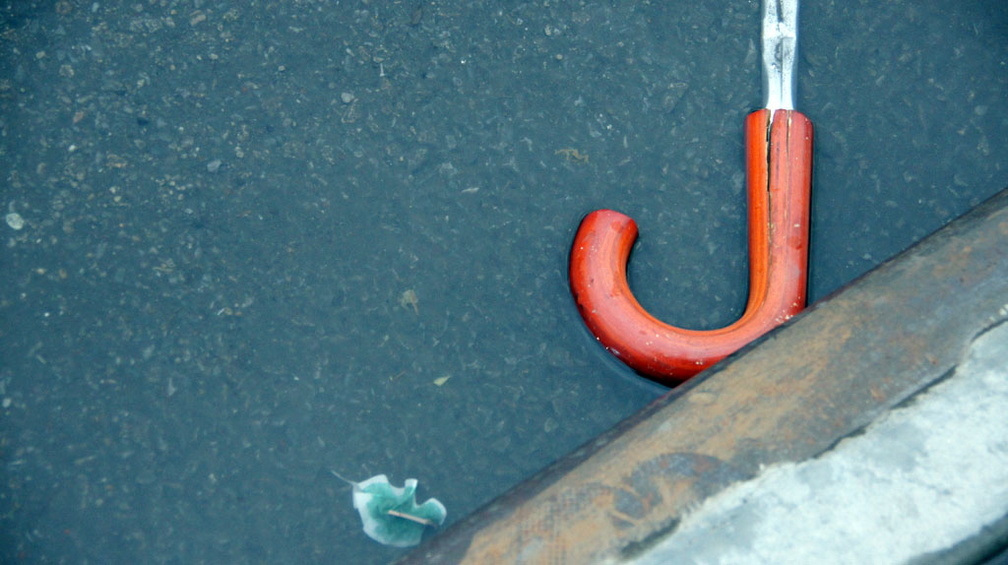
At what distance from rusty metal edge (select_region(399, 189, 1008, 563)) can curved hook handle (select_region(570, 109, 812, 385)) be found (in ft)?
0.66

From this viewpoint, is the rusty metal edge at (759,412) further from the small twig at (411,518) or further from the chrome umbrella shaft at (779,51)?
the chrome umbrella shaft at (779,51)

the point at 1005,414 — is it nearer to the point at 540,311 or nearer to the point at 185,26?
the point at 540,311

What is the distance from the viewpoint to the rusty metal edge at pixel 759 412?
149 centimetres

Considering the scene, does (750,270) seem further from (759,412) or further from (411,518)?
(411,518)

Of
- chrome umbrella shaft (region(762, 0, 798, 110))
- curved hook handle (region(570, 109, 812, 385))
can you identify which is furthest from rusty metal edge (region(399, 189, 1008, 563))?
chrome umbrella shaft (region(762, 0, 798, 110))

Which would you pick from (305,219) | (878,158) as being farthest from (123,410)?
(878,158)

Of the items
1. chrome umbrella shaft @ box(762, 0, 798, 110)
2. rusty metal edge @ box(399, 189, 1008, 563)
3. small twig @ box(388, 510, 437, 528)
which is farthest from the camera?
chrome umbrella shaft @ box(762, 0, 798, 110)

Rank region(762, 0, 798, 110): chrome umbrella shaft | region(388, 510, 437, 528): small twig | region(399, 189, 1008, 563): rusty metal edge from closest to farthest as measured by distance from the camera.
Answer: region(399, 189, 1008, 563): rusty metal edge
region(388, 510, 437, 528): small twig
region(762, 0, 798, 110): chrome umbrella shaft

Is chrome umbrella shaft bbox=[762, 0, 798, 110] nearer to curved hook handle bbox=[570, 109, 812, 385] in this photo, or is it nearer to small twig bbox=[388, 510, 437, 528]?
curved hook handle bbox=[570, 109, 812, 385]

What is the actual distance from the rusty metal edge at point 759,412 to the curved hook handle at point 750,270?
20cm

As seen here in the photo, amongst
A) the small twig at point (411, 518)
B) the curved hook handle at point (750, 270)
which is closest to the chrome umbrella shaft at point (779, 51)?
the curved hook handle at point (750, 270)

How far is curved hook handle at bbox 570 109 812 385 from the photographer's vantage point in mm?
1908

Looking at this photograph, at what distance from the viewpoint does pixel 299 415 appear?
2000mm

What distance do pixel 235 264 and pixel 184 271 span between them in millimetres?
134
